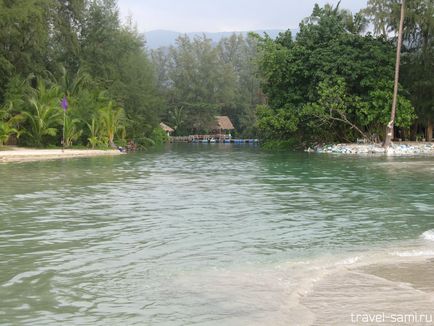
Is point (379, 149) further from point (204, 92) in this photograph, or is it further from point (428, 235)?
point (204, 92)

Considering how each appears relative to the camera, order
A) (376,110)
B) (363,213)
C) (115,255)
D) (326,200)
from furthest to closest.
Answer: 1. (376,110)
2. (326,200)
3. (363,213)
4. (115,255)

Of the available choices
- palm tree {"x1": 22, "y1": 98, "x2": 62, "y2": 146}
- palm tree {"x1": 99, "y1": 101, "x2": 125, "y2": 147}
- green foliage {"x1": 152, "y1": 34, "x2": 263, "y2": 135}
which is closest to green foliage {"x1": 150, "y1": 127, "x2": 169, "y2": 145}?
green foliage {"x1": 152, "y1": 34, "x2": 263, "y2": 135}

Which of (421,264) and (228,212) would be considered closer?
(421,264)

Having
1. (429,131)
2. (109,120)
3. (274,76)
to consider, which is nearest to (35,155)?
(109,120)

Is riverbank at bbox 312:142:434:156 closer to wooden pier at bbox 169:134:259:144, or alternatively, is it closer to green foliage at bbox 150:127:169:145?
green foliage at bbox 150:127:169:145

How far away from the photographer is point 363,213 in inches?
442

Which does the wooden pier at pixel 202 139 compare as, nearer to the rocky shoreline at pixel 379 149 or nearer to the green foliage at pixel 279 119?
the green foliage at pixel 279 119

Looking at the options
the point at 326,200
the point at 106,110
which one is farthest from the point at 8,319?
the point at 106,110

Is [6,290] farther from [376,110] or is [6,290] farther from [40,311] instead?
[376,110]

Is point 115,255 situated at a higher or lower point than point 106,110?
lower

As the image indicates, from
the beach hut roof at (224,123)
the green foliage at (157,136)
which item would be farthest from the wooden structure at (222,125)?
the green foliage at (157,136)

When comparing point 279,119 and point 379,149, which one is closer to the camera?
point 379,149

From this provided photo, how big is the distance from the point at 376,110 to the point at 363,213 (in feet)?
95.5

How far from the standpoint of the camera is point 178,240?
8.58 m
